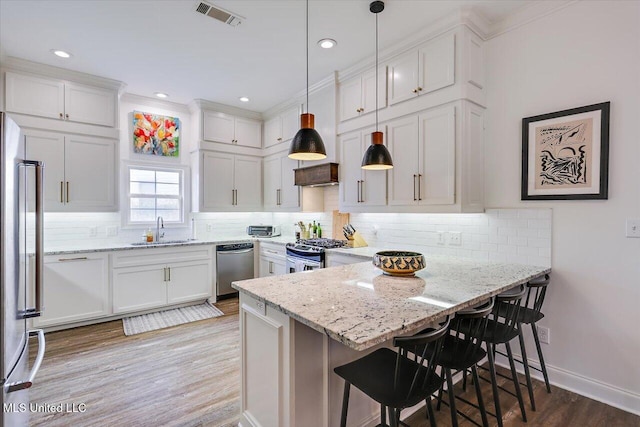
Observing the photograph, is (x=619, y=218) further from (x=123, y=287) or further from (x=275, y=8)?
(x=123, y=287)

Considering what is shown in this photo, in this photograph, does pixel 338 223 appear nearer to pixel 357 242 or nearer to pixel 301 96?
pixel 357 242

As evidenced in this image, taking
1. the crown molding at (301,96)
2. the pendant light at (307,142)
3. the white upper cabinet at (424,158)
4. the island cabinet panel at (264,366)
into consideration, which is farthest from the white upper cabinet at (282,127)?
the island cabinet panel at (264,366)

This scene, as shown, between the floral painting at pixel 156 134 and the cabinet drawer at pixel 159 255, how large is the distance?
1.53 m

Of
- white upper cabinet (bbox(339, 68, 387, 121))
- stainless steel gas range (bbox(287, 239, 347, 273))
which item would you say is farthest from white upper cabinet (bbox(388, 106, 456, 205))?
stainless steel gas range (bbox(287, 239, 347, 273))

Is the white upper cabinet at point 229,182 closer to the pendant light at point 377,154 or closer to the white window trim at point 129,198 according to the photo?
the white window trim at point 129,198

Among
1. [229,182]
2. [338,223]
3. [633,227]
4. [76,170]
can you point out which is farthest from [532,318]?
[76,170]

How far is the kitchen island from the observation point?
4.30 ft

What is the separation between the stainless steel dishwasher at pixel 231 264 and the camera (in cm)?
455

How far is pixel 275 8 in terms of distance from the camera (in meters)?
2.48

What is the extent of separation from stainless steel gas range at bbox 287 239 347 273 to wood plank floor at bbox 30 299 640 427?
1.05m

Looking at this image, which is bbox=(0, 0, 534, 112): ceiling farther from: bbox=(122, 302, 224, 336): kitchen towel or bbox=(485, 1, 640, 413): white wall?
bbox=(122, 302, 224, 336): kitchen towel

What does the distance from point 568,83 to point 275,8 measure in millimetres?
2333

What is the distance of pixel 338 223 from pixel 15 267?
3279 mm

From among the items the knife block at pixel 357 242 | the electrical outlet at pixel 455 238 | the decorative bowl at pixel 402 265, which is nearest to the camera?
the decorative bowl at pixel 402 265
